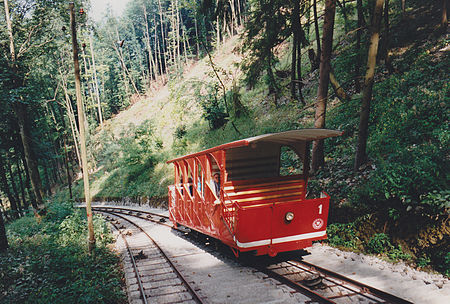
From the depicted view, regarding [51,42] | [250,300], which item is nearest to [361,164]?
[250,300]

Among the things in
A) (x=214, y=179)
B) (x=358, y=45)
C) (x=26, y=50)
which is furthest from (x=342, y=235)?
(x=26, y=50)

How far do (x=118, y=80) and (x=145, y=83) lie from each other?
9537 mm

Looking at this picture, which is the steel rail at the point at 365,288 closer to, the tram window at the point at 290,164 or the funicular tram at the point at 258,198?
the funicular tram at the point at 258,198

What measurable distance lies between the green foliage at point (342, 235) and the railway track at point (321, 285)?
135 cm

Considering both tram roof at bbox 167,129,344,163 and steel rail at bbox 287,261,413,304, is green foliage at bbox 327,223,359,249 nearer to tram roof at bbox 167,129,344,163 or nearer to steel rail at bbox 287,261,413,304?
steel rail at bbox 287,261,413,304

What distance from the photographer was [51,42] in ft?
65.1

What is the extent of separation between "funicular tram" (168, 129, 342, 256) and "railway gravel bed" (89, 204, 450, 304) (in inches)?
23.9

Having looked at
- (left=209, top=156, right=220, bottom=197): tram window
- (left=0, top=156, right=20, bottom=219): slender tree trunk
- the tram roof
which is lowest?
(left=0, top=156, right=20, bottom=219): slender tree trunk

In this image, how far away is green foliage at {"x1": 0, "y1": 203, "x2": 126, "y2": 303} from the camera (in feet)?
20.8

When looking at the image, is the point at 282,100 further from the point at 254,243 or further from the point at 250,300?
the point at 250,300

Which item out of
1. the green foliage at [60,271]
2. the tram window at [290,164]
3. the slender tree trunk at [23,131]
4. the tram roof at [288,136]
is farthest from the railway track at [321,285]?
the slender tree trunk at [23,131]

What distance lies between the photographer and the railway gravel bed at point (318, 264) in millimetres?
5176

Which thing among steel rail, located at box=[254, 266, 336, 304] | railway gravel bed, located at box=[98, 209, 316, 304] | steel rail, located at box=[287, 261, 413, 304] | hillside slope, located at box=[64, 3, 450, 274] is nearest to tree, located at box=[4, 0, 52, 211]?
hillside slope, located at box=[64, 3, 450, 274]

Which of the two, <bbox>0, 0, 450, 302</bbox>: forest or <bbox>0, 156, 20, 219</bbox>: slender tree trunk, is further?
<bbox>0, 156, 20, 219</bbox>: slender tree trunk
